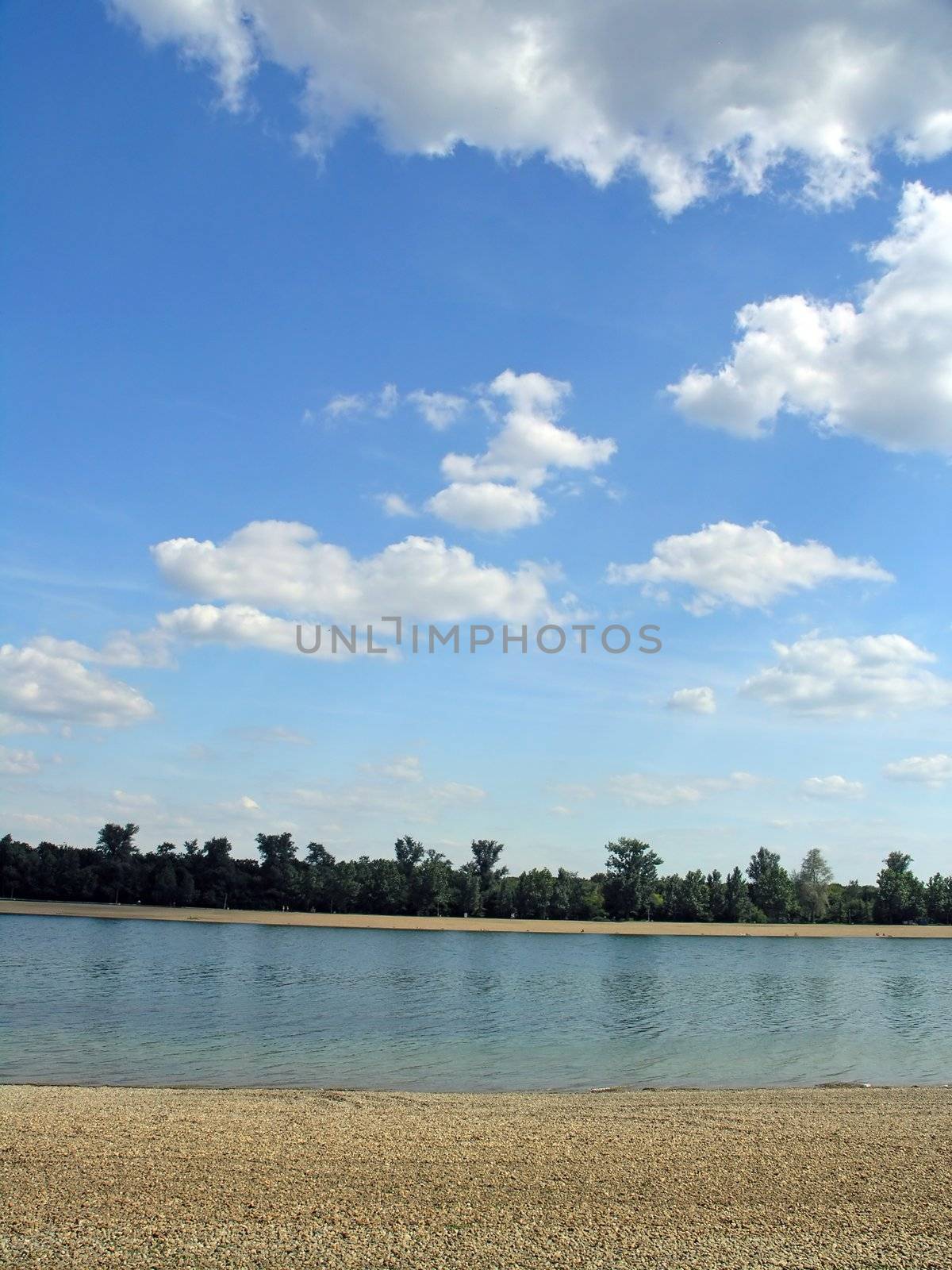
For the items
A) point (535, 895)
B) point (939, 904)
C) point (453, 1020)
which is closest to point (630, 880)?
point (535, 895)

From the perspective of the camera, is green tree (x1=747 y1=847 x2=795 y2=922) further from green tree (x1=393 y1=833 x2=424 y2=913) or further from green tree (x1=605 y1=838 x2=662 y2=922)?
green tree (x1=393 y1=833 x2=424 y2=913)

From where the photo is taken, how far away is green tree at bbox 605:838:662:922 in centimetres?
15588

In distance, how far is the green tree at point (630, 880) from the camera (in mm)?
155875

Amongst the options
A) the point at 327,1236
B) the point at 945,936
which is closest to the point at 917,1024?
the point at 327,1236

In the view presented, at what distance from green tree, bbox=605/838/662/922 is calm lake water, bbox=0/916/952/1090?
7427 centimetres

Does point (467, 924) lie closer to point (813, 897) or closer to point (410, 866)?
point (410, 866)

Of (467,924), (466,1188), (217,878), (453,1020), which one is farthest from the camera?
(217,878)

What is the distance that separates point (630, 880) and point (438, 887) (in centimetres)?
3334

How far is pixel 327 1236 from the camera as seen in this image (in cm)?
996

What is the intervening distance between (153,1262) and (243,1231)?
1172mm

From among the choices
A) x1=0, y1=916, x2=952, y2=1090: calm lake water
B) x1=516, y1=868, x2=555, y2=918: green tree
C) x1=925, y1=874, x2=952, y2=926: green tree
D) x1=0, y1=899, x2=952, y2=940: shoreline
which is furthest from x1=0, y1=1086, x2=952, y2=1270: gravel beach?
x1=925, y1=874, x2=952, y2=926: green tree

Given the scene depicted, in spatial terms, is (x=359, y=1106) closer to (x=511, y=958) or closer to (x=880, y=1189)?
(x=880, y=1189)

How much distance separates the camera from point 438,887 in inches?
6191

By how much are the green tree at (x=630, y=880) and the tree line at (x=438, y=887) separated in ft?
0.58
